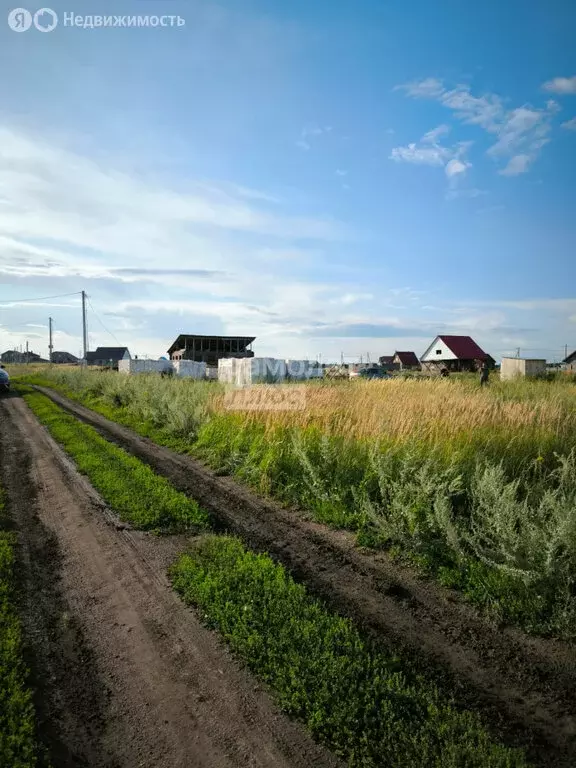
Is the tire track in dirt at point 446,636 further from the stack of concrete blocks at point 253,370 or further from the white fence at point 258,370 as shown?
the stack of concrete blocks at point 253,370

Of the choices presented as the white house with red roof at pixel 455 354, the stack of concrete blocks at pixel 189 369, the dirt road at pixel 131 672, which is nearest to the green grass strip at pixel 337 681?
the dirt road at pixel 131 672

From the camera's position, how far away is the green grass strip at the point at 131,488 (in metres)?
6.13

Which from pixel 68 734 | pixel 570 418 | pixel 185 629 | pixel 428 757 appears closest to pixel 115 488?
pixel 185 629

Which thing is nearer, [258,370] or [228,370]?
[258,370]

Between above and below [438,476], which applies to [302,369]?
above

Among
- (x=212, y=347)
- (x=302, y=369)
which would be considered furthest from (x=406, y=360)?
(x=302, y=369)

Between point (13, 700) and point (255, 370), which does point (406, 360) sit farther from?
point (13, 700)

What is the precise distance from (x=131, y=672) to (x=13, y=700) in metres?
0.73

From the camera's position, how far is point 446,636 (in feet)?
12.2

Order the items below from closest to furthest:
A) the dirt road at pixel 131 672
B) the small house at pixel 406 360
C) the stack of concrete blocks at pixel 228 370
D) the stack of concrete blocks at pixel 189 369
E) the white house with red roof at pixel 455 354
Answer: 1. the dirt road at pixel 131 672
2. the stack of concrete blocks at pixel 228 370
3. the stack of concrete blocks at pixel 189 369
4. the white house with red roof at pixel 455 354
5. the small house at pixel 406 360

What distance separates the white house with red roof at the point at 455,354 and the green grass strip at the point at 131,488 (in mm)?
46944

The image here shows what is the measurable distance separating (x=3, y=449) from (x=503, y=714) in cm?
1115

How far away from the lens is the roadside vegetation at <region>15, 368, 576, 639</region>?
166 inches

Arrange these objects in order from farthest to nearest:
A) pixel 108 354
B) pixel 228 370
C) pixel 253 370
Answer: pixel 108 354
pixel 228 370
pixel 253 370
